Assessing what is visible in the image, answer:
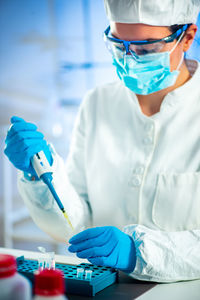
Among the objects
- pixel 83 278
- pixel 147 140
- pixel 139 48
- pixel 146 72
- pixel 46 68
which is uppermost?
pixel 139 48

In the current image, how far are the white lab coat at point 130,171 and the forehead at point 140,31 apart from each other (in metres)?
0.25

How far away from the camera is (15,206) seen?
4.32 m

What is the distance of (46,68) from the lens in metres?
3.79

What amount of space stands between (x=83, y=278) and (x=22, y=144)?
0.53 meters

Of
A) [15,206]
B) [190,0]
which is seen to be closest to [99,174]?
[190,0]

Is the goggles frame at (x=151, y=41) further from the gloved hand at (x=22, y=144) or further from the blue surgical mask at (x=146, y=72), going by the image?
the gloved hand at (x=22, y=144)

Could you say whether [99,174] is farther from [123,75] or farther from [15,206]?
[15,206]

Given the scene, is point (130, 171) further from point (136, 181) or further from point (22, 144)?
point (22, 144)

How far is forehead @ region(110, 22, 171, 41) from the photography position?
57.5 inches

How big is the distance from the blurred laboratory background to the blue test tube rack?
8.22 ft

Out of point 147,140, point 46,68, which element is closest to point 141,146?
point 147,140

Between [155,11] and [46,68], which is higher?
[155,11]

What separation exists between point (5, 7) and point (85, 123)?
2.62 m

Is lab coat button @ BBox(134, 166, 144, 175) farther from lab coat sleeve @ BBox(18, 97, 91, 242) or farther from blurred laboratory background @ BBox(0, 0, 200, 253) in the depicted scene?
blurred laboratory background @ BBox(0, 0, 200, 253)
